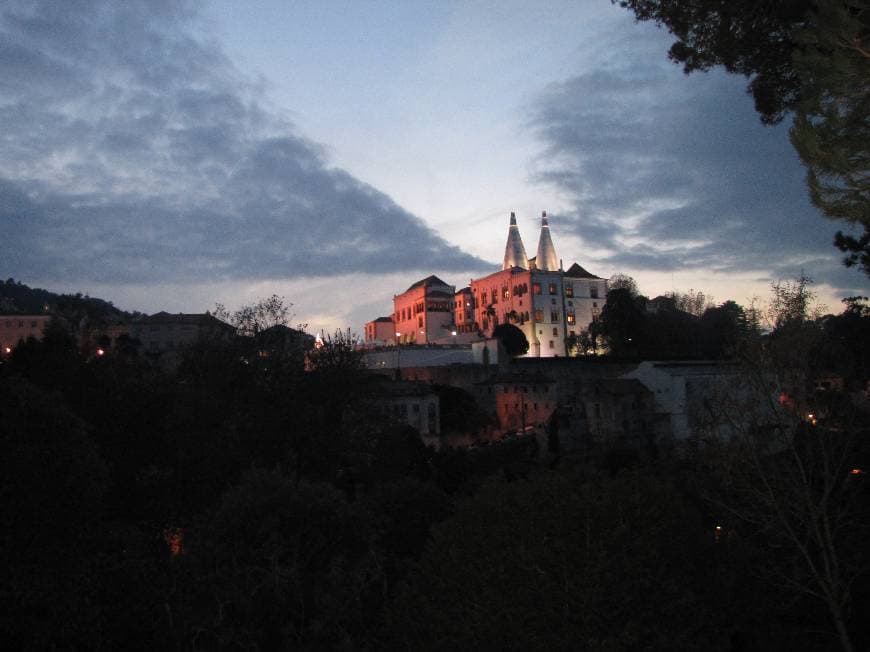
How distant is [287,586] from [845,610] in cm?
996

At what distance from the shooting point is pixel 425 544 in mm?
11297

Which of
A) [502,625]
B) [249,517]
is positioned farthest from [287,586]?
[502,625]

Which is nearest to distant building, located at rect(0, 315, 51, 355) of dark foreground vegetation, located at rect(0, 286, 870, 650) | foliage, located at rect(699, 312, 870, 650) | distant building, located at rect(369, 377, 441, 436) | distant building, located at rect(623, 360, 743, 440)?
distant building, located at rect(369, 377, 441, 436)

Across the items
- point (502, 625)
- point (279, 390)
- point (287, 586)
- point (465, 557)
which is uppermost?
point (279, 390)

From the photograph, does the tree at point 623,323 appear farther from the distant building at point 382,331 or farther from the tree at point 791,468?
the tree at point 791,468

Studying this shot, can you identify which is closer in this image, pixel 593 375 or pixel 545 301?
pixel 593 375

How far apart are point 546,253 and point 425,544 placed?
78842mm

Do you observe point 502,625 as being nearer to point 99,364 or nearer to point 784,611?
point 784,611

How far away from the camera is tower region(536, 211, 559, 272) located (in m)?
87.5

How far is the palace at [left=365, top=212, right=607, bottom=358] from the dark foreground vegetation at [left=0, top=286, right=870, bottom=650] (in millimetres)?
56443

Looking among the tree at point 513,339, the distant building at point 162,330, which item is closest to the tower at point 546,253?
the tree at point 513,339

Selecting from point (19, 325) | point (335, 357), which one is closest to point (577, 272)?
point (335, 357)

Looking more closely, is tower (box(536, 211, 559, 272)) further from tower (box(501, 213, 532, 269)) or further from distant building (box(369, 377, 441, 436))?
distant building (box(369, 377, 441, 436))

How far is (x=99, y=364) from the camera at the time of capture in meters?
27.3
